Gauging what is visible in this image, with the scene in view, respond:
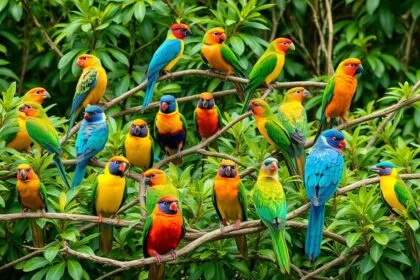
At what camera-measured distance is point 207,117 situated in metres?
8.43

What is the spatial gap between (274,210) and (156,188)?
822 millimetres

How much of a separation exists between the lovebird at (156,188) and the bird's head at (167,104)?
87cm

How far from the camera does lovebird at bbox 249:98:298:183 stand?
778cm

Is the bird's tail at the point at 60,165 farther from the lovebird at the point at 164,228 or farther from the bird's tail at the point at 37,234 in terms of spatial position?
the lovebird at the point at 164,228

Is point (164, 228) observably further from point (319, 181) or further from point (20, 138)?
point (20, 138)

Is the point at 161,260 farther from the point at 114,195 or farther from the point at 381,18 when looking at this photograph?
the point at 381,18

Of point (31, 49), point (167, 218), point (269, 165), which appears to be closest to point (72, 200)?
point (167, 218)

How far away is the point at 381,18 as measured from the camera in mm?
10492

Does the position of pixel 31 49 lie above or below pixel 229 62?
below

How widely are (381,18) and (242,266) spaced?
3555 mm

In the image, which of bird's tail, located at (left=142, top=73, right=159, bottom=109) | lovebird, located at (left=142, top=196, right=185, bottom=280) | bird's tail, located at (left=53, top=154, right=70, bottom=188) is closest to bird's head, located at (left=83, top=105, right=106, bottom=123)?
bird's tail, located at (left=53, top=154, right=70, bottom=188)

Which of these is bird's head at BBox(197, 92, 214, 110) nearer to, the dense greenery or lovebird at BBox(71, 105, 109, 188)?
the dense greenery

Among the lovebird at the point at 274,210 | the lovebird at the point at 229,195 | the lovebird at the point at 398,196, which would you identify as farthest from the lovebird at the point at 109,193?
the lovebird at the point at 398,196

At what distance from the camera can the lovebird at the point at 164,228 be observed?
7039mm
